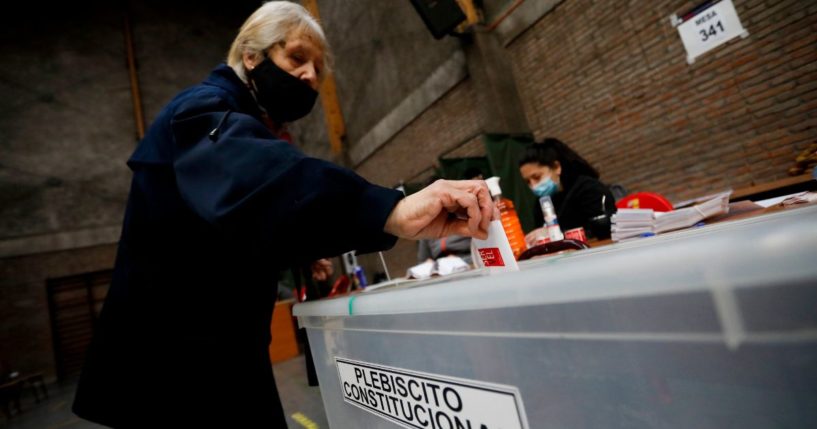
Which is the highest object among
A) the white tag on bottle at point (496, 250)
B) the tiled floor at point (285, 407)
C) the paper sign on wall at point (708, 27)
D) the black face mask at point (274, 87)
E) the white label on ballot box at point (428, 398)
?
the paper sign on wall at point (708, 27)

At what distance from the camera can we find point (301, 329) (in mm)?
1040

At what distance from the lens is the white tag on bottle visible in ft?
2.06

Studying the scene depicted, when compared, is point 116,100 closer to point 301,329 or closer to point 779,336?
point 301,329

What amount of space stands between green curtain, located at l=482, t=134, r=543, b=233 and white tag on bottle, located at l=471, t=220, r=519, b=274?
4.39 metres

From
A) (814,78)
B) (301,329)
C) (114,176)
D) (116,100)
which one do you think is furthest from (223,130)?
(116,100)

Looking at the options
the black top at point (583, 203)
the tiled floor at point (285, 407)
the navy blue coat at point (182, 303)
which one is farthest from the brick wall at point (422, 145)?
the navy blue coat at point (182, 303)

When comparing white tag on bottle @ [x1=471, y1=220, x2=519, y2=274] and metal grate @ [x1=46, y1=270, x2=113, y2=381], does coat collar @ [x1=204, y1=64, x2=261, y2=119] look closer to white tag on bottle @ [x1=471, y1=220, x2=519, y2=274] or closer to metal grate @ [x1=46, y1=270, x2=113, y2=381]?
white tag on bottle @ [x1=471, y1=220, x2=519, y2=274]

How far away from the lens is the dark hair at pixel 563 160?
2.79m

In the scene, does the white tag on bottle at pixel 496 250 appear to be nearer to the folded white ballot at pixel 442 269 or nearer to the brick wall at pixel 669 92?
the folded white ballot at pixel 442 269

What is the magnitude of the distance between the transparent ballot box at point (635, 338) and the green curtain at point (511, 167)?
4.58 meters

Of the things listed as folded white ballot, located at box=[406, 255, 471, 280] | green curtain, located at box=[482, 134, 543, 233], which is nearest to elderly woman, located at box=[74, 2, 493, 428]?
folded white ballot, located at box=[406, 255, 471, 280]

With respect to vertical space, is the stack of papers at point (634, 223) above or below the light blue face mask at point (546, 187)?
below

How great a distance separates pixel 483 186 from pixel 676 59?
4.63 metres

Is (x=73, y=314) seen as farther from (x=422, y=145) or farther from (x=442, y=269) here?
(x=442, y=269)
